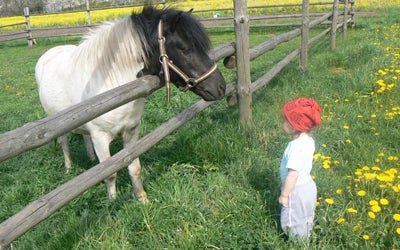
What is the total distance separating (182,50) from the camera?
8.55 ft

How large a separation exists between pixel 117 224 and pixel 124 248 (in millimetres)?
279

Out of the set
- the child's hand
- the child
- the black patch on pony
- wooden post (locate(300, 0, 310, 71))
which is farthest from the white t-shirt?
wooden post (locate(300, 0, 310, 71))

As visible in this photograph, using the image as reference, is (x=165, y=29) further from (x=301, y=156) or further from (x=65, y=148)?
(x=65, y=148)

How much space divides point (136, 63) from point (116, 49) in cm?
19

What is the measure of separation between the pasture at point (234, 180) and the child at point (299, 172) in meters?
0.12

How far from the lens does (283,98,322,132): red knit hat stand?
214 cm

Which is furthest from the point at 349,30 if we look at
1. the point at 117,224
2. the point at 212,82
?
the point at 117,224

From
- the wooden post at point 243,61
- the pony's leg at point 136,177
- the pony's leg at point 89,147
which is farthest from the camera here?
the pony's leg at point 89,147

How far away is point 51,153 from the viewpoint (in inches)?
168

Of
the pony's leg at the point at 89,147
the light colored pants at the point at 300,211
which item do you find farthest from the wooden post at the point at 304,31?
the light colored pants at the point at 300,211

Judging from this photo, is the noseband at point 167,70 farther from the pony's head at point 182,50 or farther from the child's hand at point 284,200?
the child's hand at point 284,200

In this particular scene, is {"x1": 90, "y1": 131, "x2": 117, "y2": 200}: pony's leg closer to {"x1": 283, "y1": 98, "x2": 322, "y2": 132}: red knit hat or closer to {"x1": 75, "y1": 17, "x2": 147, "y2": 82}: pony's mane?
{"x1": 75, "y1": 17, "x2": 147, "y2": 82}: pony's mane

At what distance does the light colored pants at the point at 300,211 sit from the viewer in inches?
87.0

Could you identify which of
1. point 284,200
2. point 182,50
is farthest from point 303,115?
point 182,50
